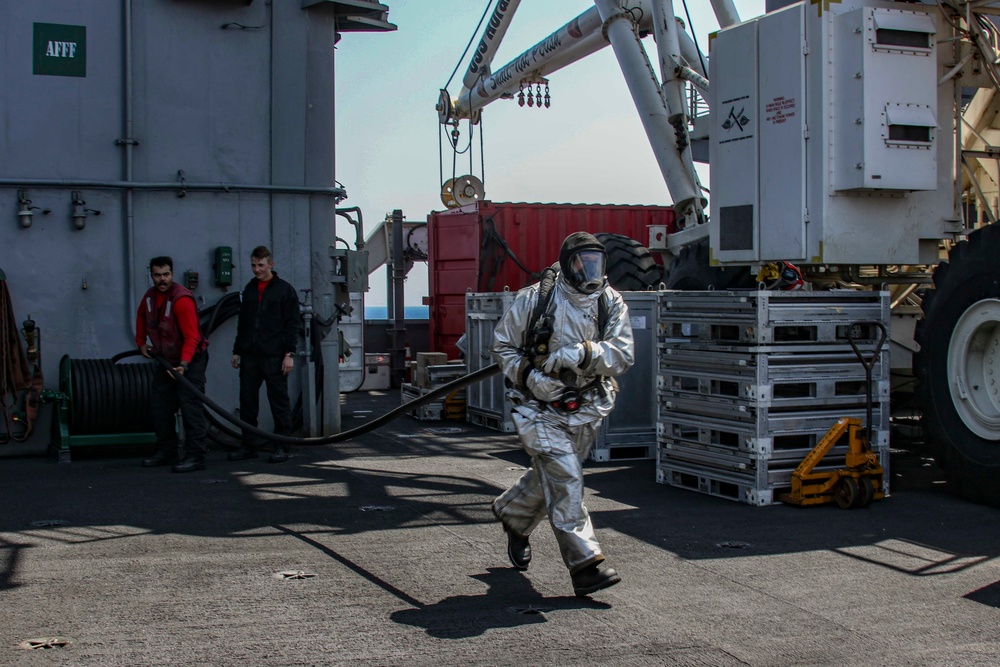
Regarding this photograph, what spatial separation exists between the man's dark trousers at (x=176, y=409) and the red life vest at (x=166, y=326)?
0.52 ft

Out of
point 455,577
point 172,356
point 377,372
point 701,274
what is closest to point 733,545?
point 455,577

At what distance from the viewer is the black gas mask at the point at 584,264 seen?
19.2ft

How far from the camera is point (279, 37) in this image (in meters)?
11.8

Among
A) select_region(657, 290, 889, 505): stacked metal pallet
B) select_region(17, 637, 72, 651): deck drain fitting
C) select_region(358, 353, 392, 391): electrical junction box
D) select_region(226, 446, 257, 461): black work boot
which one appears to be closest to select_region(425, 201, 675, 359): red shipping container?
select_region(358, 353, 392, 391): electrical junction box

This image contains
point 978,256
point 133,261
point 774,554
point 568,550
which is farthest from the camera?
point 133,261

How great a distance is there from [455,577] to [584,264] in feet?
6.37

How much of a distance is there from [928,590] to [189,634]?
387 centimetres

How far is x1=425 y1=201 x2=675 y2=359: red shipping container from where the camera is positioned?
56.7 ft

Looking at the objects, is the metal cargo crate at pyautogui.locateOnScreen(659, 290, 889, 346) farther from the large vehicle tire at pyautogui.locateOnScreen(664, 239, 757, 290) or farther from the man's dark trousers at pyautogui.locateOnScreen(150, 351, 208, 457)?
the man's dark trousers at pyautogui.locateOnScreen(150, 351, 208, 457)

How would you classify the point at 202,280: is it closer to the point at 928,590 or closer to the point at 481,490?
the point at 481,490

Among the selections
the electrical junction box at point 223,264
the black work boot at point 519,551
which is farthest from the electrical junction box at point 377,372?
the black work boot at point 519,551

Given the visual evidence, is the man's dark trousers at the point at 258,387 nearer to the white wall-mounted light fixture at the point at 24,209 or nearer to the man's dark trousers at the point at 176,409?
the man's dark trousers at the point at 176,409

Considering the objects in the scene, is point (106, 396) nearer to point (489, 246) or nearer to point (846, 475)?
point (846, 475)

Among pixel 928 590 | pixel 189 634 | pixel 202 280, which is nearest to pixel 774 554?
pixel 928 590
